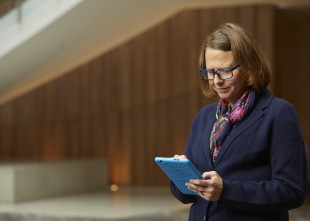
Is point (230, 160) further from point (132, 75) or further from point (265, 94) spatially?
point (132, 75)

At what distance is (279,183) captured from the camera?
5.10 ft

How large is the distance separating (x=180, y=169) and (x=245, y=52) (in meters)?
0.41

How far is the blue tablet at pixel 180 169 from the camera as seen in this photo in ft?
5.01

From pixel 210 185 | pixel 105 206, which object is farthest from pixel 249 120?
pixel 105 206

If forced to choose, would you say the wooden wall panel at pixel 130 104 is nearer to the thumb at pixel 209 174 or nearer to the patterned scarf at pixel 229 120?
the patterned scarf at pixel 229 120

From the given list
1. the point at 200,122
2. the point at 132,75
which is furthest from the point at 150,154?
the point at 200,122

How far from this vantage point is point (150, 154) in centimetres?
929

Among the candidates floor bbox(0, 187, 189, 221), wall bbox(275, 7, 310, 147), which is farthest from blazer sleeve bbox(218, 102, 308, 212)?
wall bbox(275, 7, 310, 147)

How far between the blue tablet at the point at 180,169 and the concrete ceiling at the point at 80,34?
5.00m

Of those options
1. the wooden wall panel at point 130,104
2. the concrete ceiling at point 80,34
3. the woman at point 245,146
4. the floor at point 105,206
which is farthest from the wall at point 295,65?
the woman at point 245,146

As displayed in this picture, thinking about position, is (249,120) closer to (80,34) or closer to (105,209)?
(105,209)

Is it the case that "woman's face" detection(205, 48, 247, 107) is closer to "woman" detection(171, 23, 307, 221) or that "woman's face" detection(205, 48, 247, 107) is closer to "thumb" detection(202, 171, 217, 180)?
"woman" detection(171, 23, 307, 221)

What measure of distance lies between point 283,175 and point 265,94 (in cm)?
28

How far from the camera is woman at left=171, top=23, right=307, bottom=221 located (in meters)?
1.56
